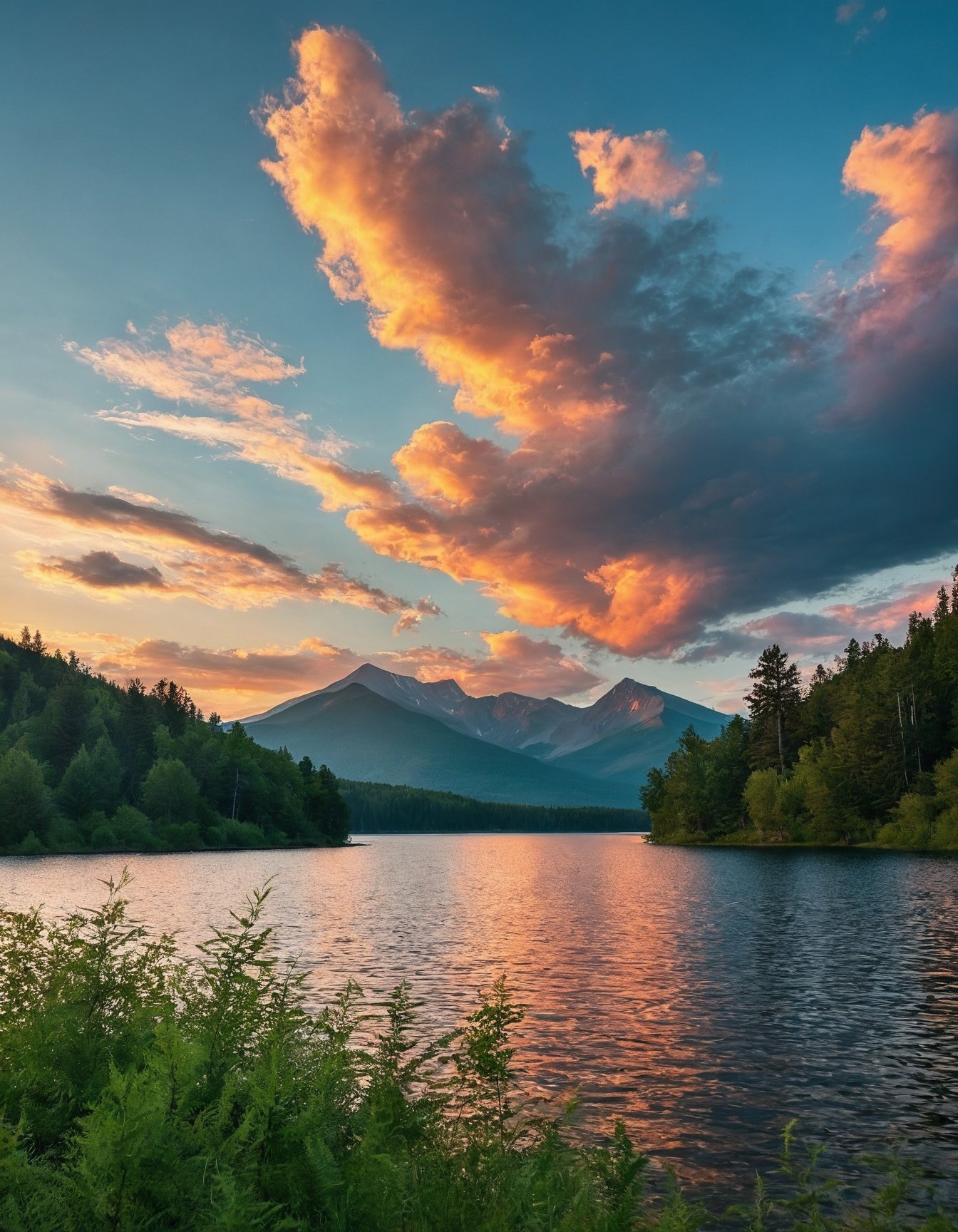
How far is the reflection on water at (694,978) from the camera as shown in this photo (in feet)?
61.5

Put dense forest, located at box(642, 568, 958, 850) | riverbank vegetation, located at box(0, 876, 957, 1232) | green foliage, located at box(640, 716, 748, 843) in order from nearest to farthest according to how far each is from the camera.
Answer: riverbank vegetation, located at box(0, 876, 957, 1232)
dense forest, located at box(642, 568, 958, 850)
green foliage, located at box(640, 716, 748, 843)

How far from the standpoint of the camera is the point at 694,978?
3456 cm

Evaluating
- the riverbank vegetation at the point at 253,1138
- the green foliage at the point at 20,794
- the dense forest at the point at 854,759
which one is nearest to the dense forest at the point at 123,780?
the green foliage at the point at 20,794

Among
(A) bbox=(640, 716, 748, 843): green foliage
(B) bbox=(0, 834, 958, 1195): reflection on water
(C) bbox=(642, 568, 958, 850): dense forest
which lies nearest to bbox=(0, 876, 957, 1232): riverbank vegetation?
(B) bbox=(0, 834, 958, 1195): reflection on water

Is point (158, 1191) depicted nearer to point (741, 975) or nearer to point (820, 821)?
point (741, 975)

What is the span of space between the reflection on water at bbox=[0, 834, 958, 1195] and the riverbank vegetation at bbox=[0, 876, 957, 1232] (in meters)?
2.61

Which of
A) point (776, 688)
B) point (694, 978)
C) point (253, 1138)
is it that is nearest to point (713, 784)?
point (776, 688)

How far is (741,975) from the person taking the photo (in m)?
35.0

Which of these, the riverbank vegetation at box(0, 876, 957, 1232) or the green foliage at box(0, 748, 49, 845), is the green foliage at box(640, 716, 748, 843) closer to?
the green foliage at box(0, 748, 49, 845)

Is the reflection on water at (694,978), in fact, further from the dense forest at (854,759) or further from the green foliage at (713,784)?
the green foliage at (713,784)

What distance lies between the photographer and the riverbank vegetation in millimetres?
8430

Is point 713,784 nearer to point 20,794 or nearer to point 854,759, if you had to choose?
point 854,759

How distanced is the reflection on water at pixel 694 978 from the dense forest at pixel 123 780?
48600 mm

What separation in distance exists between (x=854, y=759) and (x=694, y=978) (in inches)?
4520
